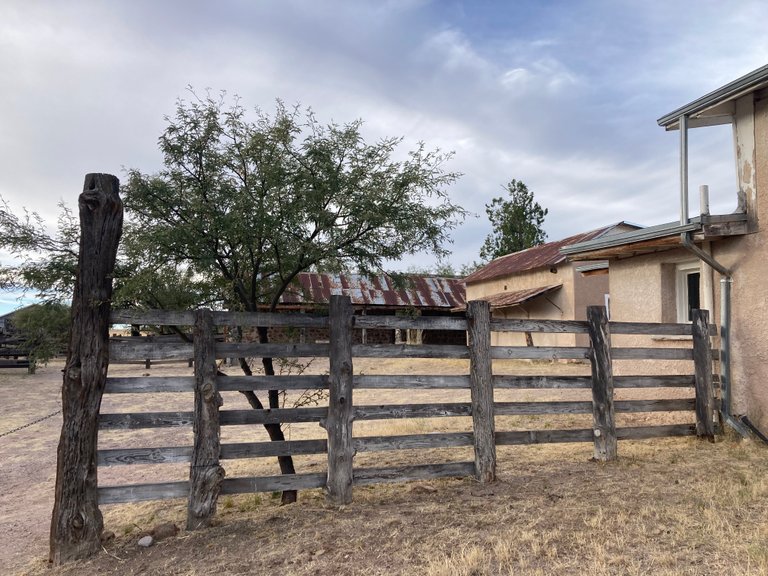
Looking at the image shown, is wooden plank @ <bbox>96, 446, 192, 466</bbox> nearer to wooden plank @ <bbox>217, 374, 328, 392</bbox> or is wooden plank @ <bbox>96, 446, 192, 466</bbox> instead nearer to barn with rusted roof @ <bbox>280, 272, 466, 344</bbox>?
wooden plank @ <bbox>217, 374, 328, 392</bbox>

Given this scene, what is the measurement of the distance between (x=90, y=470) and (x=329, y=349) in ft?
7.36

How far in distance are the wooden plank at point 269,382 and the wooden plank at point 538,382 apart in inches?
79.9

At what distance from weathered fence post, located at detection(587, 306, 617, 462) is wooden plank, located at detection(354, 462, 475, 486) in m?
1.84

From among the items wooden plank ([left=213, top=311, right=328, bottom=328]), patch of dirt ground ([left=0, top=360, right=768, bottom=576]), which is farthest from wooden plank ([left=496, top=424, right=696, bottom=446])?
wooden plank ([left=213, top=311, right=328, bottom=328])

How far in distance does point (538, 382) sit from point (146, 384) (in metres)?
4.22

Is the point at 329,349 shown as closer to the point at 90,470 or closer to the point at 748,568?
the point at 90,470

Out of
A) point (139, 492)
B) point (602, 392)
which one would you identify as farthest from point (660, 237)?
point (139, 492)

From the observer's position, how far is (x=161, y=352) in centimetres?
494

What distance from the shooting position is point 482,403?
6004 mm

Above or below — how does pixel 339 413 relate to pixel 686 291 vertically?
below

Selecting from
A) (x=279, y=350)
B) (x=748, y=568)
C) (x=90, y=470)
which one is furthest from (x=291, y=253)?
→ (x=748, y=568)

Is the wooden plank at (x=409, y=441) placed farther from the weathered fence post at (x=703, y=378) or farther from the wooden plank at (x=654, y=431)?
the weathered fence post at (x=703, y=378)

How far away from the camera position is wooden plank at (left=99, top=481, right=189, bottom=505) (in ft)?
15.3

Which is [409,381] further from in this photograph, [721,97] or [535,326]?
[721,97]
